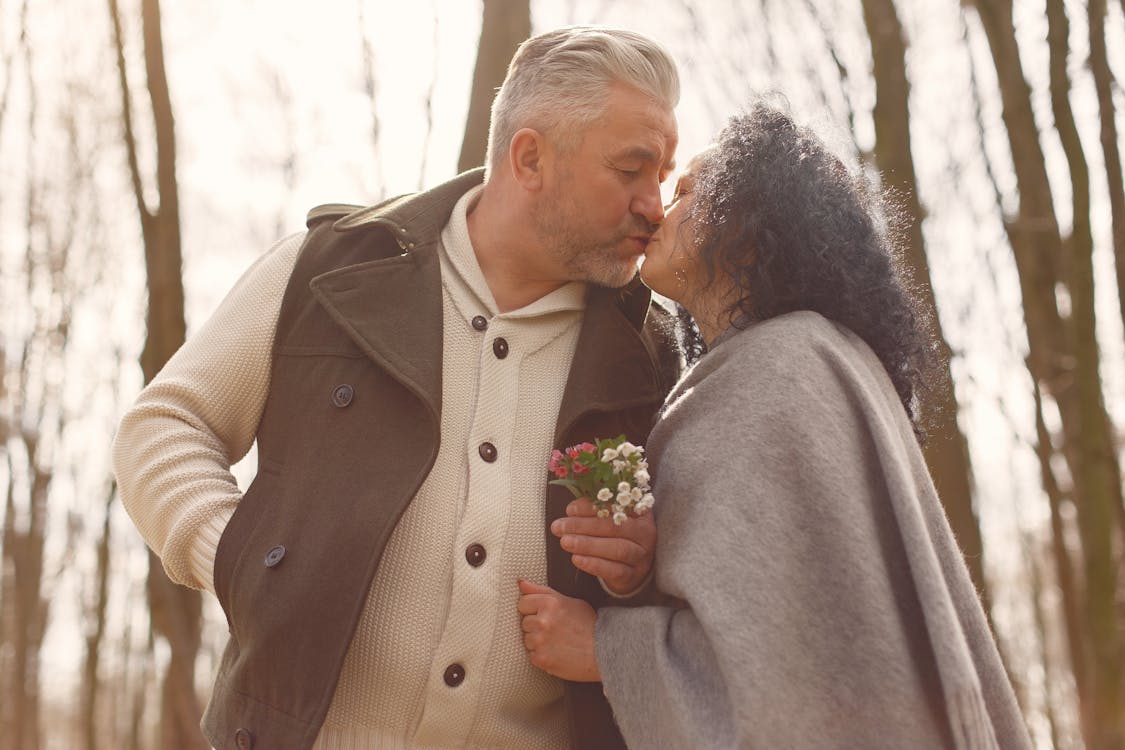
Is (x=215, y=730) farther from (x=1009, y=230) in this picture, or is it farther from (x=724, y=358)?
(x=1009, y=230)

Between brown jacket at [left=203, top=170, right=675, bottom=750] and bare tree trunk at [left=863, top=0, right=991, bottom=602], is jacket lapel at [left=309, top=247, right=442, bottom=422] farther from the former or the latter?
bare tree trunk at [left=863, top=0, right=991, bottom=602]

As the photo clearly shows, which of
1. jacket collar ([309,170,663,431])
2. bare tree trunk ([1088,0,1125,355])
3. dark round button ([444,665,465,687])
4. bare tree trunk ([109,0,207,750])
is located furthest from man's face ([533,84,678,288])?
bare tree trunk ([1088,0,1125,355])

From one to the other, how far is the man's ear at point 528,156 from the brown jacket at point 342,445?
0.93 ft

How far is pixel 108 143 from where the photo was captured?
14.2 m

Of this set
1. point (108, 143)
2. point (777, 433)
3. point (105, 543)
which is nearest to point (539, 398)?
point (777, 433)

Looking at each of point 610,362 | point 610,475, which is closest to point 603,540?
point 610,475

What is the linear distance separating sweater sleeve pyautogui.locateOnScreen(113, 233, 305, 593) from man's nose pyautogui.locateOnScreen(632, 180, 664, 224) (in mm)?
947

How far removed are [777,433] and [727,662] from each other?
0.47 metres

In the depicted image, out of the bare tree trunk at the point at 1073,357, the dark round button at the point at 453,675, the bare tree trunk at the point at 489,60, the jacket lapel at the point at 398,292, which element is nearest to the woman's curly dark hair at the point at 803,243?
the jacket lapel at the point at 398,292

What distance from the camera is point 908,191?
4562 mm

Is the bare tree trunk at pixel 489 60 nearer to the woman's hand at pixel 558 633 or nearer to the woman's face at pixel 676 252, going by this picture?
the woman's face at pixel 676 252

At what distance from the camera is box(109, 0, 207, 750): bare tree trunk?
177 inches

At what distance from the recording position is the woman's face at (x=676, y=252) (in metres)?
2.83

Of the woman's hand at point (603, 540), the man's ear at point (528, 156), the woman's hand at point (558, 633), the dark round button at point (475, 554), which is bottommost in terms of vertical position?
the woman's hand at point (558, 633)
